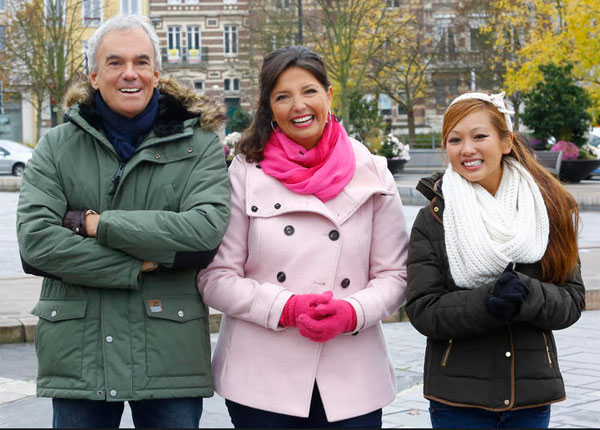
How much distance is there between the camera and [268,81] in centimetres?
369

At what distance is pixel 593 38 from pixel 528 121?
4654mm

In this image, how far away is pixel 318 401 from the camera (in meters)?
3.61

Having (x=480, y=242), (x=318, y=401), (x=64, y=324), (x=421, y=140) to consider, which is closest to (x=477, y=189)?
(x=480, y=242)

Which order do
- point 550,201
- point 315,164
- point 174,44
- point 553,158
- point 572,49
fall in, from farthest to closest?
1. point 174,44
2. point 572,49
3. point 553,158
4. point 315,164
5. point 550,201

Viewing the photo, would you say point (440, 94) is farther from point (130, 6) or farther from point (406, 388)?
point (406, 388)

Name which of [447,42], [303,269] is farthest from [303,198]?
[447,42]

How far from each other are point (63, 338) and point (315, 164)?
1079 millimetres

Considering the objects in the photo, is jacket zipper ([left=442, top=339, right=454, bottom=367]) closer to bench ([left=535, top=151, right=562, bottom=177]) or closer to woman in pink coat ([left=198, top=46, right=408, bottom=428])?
woman in pink coat ([left=198, top=46, right=408, bottom=428])

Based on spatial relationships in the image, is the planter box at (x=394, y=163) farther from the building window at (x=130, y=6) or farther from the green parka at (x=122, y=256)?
the building window at (x=130, y=6)

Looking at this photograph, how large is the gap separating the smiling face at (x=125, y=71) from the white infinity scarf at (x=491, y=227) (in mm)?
1129

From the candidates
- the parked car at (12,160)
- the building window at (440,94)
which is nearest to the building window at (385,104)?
the building window at (440,94)

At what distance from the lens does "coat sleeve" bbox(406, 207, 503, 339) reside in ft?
11.2

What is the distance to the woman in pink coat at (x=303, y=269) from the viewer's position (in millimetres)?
3572

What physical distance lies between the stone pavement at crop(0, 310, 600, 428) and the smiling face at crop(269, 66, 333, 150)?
2.44 metres
